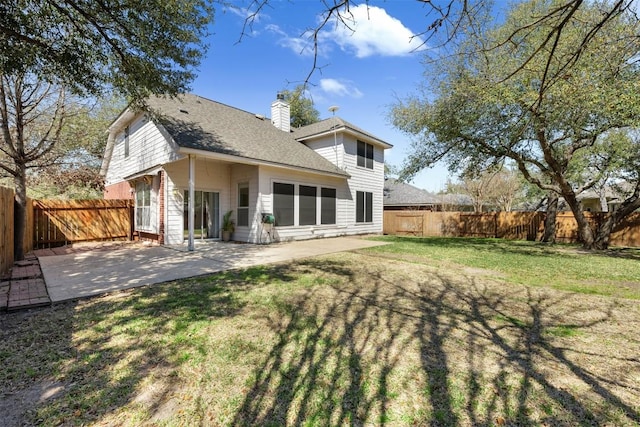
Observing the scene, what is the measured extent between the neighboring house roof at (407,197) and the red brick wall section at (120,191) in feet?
65.2

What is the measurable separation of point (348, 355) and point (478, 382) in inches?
44.8

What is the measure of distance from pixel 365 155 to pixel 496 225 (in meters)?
8.07

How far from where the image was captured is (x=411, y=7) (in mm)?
2396

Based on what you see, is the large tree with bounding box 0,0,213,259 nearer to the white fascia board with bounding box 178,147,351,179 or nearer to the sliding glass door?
the white fascia board with bounding box 178,147,351,179

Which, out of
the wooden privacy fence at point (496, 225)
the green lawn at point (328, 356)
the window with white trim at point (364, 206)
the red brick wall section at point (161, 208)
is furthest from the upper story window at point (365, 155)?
the green lawn at point (328, 356)

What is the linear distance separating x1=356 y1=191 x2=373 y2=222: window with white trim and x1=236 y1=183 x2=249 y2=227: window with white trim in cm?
614

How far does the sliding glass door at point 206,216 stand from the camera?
1145 cm

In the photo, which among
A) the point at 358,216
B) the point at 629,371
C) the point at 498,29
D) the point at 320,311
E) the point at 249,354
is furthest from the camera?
the point at 358,216

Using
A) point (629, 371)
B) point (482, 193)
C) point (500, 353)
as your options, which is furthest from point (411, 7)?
point (482, 193)

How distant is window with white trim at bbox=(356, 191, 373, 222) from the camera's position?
15.6 meters

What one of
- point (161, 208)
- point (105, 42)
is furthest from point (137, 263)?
point (105, 42)

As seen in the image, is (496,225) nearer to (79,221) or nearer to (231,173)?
(231,173)

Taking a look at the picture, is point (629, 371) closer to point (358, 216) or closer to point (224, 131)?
point (224, 131)

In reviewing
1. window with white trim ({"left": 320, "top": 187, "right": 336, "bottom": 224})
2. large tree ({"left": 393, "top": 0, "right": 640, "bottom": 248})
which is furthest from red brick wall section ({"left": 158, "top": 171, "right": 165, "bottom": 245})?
large tree ({"left": 393, "top": 0, "right": 640, "bottom": 248})
